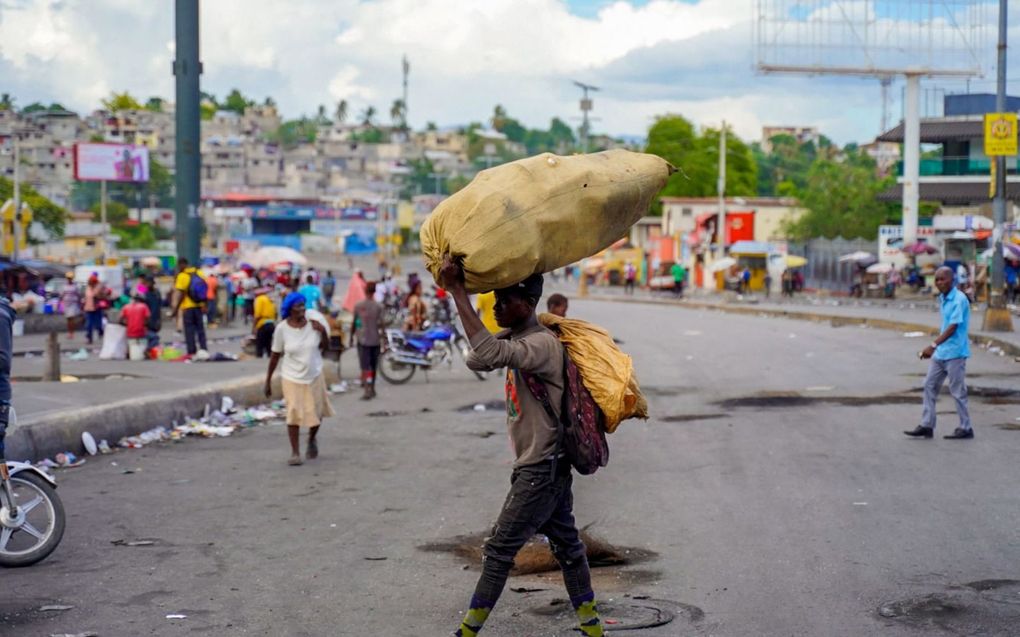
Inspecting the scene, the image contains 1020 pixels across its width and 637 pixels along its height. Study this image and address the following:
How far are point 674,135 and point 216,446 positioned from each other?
357 ft

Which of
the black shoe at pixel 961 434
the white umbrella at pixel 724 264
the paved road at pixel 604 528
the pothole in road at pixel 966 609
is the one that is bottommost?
the paved road at pixel 604 528

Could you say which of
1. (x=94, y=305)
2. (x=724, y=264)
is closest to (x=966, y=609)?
(x=94, y=305)

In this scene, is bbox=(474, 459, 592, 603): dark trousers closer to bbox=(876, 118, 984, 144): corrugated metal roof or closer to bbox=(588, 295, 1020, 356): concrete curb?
bbox=(588, 295, 1020, 356): concrete curb

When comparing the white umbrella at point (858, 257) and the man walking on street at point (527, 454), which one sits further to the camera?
the white umbrella at point (858, 257)

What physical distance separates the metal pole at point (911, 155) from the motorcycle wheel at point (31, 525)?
52428 mm

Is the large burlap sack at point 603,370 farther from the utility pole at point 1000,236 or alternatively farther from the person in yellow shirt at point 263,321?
the utility pole at point 1000,236

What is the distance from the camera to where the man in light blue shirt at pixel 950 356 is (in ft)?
40.3

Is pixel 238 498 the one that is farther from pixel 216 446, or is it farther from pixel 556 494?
pixel 556 494

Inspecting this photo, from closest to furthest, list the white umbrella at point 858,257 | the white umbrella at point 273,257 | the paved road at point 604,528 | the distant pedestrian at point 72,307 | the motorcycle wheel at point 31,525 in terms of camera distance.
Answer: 1. the paved road at point 604,528
2. the motorcycle wheel at point 31,525
3. the distant pedestrian at point 72,307
4. the white umbrella at point 273,257
5. the white umbrella at point 858,257

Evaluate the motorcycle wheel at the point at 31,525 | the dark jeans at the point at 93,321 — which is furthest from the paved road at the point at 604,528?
the dark jeans at the point at 93,321

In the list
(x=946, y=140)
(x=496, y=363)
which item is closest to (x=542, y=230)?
(x=496, y=363)

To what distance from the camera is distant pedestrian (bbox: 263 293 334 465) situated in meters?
12.0

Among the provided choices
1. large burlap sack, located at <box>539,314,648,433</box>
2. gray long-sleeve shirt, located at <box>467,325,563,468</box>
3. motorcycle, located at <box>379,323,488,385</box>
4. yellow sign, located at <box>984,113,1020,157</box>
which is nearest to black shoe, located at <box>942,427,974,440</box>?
large burlap sack, located at <box>539,314,648,433</box>

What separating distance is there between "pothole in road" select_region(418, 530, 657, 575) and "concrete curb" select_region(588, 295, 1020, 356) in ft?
53.5
